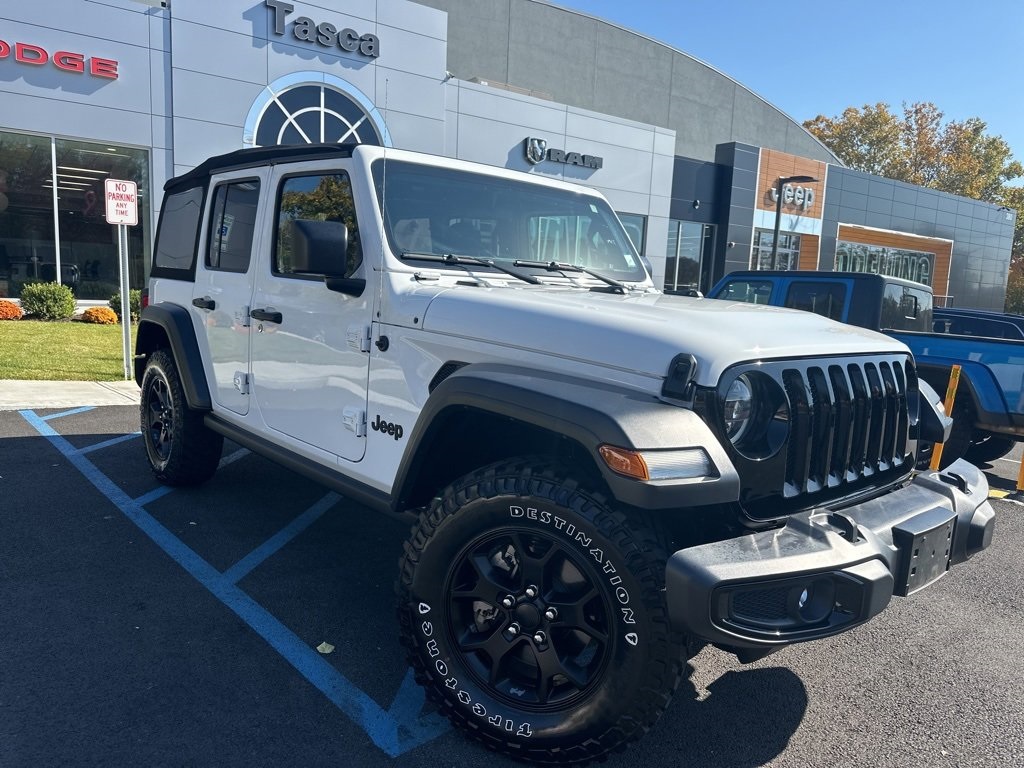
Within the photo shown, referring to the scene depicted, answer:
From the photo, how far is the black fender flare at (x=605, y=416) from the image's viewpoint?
2113mm

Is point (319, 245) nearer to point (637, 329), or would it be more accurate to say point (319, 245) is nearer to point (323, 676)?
point (637, 329)

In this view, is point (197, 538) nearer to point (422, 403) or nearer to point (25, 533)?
point (25, 533)

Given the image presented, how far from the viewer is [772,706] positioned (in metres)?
2.93

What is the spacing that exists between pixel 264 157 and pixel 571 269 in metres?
1.80

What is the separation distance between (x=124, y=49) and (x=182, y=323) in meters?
13.1

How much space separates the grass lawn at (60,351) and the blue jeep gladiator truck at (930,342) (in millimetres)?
8281

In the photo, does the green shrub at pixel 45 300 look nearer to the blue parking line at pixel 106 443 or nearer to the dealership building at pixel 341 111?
the dealership building at pixel 341 111

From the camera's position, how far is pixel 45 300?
14.4 m

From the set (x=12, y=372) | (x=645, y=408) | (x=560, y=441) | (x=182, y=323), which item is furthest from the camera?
(x=12, y=372)

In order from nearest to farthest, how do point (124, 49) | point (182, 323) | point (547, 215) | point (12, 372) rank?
point (547, 215)
point (182, 323)
point (12, 372)
point (124, 49)

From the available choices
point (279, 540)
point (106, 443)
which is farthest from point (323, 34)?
point (279, 540)

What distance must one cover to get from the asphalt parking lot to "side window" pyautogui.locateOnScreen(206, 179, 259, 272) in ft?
5.42

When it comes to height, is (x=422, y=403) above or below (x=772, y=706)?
above

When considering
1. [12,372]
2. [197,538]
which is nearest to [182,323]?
[197,538]
